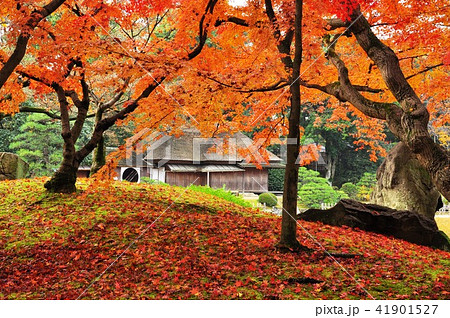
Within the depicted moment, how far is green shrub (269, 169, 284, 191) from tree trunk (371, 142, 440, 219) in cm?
1119

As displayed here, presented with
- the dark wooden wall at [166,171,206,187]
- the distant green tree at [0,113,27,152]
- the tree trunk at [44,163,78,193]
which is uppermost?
the distant green tree at [0,113,27,152]

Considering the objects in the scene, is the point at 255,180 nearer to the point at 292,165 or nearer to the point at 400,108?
the point at 292,165

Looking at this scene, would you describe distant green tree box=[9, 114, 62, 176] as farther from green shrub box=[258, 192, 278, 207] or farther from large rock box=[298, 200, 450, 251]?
large rock box=[298, 200, 450, 251]

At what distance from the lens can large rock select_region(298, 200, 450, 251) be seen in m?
9.60

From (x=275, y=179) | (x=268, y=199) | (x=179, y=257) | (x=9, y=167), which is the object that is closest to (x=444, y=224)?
(x=268, y=199)

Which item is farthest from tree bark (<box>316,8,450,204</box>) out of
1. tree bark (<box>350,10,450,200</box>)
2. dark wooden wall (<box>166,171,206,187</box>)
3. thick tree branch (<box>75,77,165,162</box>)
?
dark wooden wall (<box>166,171,206,187</box>)

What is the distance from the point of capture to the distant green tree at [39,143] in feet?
58.2

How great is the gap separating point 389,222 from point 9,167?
12919mm

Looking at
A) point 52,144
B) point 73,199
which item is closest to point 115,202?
point 73,199

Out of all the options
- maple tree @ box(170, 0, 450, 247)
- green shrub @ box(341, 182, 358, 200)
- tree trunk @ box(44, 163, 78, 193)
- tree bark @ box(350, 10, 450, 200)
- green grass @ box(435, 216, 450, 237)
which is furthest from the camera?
green shrub @ box(341, 182, 358, 200)

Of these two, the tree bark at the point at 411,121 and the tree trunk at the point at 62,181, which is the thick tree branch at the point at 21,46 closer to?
the tree trunk at the point at 62,181

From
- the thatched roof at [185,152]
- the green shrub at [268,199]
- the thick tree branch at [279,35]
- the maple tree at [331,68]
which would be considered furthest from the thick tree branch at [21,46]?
the green shrub at [268,199]

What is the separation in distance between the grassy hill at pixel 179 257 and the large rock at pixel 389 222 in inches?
20.9

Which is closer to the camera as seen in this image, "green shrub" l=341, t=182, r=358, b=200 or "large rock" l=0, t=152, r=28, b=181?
"large rock" l=0, t=152, r=28, b=181
